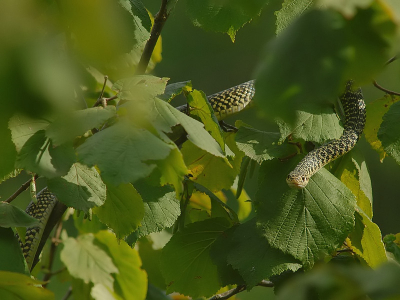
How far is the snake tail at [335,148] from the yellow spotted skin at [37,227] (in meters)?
0.66

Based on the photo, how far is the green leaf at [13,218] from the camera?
0.87 m

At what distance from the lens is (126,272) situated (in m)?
1.35

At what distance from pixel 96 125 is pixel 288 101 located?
47cm

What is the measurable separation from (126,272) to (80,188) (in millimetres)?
466

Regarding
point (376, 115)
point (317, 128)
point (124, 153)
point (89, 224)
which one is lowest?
point (89, 224)

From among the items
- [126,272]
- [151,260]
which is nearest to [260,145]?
[126,272]

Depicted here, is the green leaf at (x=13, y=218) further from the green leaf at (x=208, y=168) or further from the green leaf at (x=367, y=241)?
the green leaf at (x=367, y=241)

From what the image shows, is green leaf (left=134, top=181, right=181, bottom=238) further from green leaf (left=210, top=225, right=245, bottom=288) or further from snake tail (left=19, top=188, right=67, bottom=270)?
snake tail (left=19, top=188, right=67, bottom=270)

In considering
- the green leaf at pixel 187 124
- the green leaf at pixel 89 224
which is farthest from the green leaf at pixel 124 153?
the green leaf at pixel 89 224

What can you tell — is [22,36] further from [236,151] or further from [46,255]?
[46,255]

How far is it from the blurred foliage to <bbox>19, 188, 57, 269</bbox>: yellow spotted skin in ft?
0.39

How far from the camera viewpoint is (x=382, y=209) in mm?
8109

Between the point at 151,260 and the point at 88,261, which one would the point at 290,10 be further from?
the point at 151,260

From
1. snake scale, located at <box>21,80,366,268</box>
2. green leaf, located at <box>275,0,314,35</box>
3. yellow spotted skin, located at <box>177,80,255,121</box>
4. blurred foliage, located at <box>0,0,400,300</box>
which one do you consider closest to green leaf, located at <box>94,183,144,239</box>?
blurred foliage, located at <box>0,0,400,300</box>
